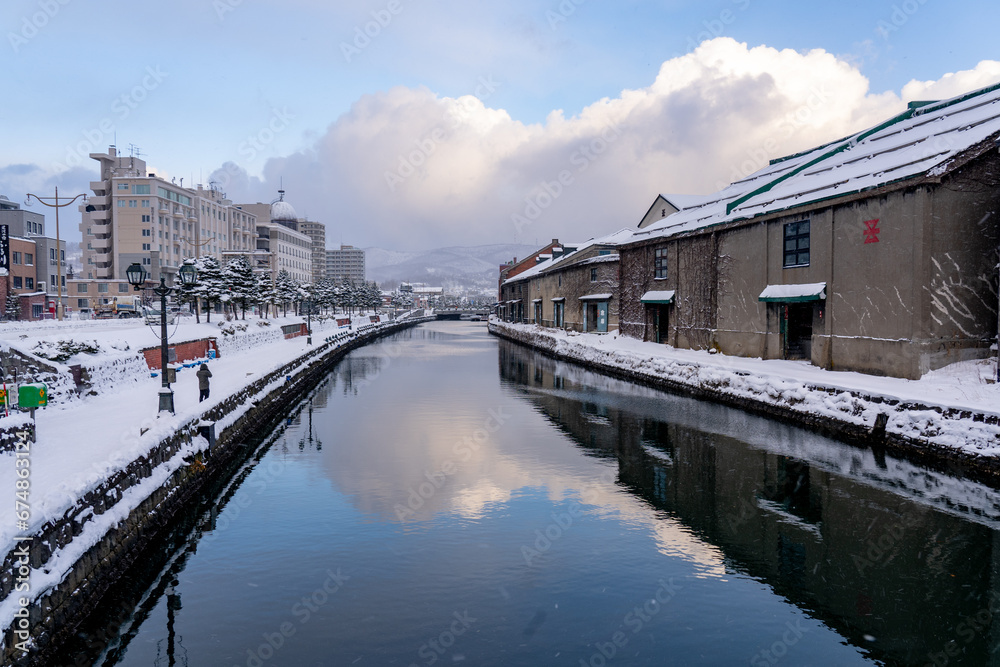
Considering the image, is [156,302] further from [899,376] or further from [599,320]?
[899,376]

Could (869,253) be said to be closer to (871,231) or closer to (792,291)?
(871,231)

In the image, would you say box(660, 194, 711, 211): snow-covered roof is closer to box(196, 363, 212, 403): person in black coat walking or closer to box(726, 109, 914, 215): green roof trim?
box(726, 109, 914, 215): green roof trim

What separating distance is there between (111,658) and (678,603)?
25.7 ft

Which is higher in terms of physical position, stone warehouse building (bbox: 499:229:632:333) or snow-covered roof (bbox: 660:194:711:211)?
snow-covered roof (bbox: 660:194:711:211)

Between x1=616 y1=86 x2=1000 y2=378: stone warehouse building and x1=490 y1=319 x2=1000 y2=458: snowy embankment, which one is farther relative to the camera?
x1=616 y1=86 x2=1000 y2=378: stone warehouse building

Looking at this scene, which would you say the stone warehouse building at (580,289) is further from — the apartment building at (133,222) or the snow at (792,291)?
the apartment building at (133,222)

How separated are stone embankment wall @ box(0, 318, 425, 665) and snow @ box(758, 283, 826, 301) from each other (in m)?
22.6

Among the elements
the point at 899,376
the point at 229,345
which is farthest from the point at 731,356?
the point at 229,345

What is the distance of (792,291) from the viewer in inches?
1128

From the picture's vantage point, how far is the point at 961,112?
92.1 ft

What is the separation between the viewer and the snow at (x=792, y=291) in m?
27.0

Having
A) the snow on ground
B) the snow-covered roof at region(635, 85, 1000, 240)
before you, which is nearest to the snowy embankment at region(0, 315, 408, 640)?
the snow on ground

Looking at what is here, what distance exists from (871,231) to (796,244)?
4823mm

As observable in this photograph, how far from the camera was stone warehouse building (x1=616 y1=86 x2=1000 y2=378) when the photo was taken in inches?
874
